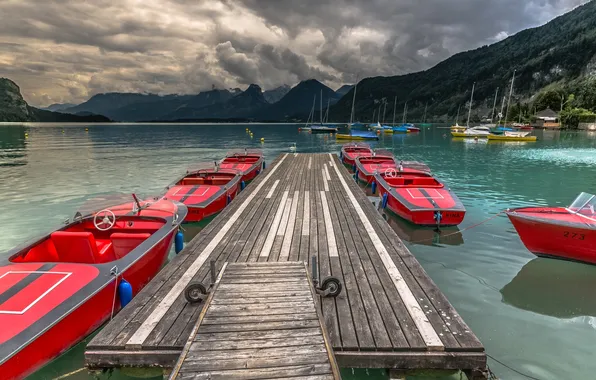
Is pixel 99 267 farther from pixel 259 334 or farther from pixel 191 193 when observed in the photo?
pixel 191 193

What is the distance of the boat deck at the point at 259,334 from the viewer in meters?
4.32

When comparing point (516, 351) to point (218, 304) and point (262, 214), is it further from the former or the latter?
point (262, 214)

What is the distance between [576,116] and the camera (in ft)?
320

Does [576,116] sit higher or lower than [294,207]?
higher

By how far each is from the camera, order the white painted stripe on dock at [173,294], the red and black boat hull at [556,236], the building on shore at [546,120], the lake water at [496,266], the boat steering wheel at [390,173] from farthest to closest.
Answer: the building on shore at [546,120] < the boat steering wheel at [390,173] < the red and black boat hull at [556,236] < the lake water at [496,266] < the white painted stripe on dock at [173,294]

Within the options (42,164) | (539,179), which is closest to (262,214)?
(539,179)

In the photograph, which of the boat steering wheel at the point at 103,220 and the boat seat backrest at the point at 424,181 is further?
the boat seat backrest at the point at 424,181

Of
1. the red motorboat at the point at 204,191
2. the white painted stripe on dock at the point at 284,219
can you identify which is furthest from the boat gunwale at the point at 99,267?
Result: the red motorboat at the point at 204,191

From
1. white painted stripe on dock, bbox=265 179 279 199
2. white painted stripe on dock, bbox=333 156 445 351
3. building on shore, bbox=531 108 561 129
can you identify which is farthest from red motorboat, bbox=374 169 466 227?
building on shore, bbox=531 108 561 129

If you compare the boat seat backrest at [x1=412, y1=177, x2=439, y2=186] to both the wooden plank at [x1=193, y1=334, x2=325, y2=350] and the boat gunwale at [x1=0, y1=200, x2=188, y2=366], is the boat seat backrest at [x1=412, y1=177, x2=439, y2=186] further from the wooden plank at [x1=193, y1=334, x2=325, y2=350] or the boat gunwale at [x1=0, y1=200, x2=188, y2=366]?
the wooden plank at [x1=193, y1=334, x2=325, y2=350]

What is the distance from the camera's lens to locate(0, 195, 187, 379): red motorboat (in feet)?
17.9

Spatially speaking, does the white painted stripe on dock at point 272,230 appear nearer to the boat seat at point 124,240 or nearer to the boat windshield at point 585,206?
the boat seat at point 124,240

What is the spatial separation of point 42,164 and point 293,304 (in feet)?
140

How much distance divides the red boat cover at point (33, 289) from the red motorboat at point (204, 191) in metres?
7.52
